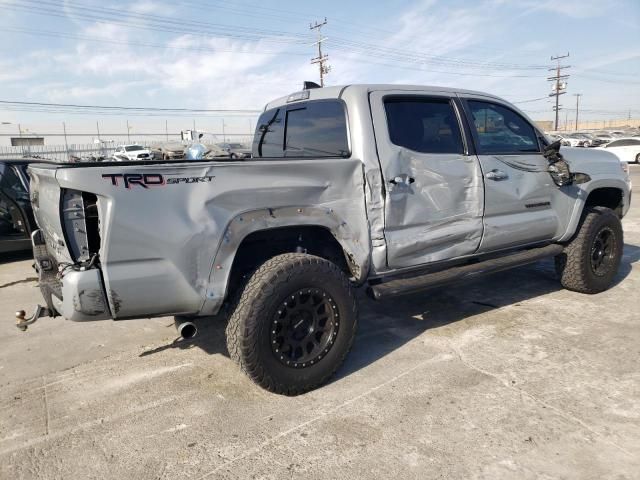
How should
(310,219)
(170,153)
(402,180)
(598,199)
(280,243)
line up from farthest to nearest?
(170,153), (598,199), (402,180), (280,243), (310,219)

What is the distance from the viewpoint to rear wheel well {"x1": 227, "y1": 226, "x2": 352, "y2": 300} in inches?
128

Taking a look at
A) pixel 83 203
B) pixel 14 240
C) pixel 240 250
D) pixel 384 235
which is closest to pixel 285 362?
pixel 240 250

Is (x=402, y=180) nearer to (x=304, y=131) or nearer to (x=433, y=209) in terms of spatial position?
(x=433, y=209)

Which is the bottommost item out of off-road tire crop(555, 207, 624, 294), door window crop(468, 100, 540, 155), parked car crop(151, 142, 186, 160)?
off-road tire crop(555, 207, 624, 294)

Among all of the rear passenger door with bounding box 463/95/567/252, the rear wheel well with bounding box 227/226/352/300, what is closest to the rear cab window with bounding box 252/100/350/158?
the rear wheel well with bounding box 227/226/352/300

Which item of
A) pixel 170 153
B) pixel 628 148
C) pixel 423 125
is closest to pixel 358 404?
pixel 423 125

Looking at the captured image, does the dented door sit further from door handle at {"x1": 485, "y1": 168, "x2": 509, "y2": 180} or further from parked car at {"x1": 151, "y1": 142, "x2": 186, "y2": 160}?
parked car at {"x1": 151, "y1": 142, "x2": 186, "y2": 160}

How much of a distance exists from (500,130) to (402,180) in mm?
1471

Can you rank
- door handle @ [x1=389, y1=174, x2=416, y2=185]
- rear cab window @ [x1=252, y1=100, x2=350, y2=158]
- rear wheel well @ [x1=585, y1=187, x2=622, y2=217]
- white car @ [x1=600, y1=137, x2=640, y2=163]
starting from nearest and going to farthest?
door handle @ [x1=389, y1=174, x2=416, y2=185]
rear cab window @ [x1=252, y1=100, x2=350, y2=158]
rear wheel well @ [x1=585, y1=187, x2=622, y2=217]
white car @ [x1=600, y1=137, x2=640, y2=163]

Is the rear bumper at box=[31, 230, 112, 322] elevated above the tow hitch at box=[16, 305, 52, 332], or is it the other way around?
the rear bumper at box=[31, 230, 112, 322]

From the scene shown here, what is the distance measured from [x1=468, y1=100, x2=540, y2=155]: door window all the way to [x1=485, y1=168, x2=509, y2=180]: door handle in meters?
0.17

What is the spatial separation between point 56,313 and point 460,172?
315 cm

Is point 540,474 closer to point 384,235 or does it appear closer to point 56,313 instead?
point 384,235

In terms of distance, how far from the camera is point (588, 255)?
5023 mm
